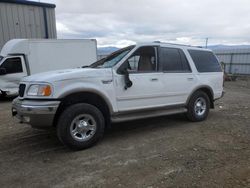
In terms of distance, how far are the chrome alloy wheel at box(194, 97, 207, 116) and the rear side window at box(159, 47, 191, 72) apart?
87 cm

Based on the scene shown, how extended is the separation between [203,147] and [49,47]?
8565mm

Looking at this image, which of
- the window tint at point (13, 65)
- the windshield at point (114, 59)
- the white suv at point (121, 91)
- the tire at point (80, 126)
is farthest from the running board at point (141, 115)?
the window tint at point (13, 65)

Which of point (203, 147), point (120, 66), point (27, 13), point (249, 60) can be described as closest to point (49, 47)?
point (27, 13)

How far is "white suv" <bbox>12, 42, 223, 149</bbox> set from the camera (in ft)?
14.0

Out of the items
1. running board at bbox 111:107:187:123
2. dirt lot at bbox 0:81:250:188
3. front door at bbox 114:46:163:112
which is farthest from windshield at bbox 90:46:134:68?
dirt lot at bbox 0:81:250:188

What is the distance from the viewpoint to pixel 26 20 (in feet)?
44.4

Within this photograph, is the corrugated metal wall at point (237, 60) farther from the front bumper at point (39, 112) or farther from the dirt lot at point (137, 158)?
the front bumper at point (39, 112)

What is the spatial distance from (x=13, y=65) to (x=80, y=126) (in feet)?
24.0

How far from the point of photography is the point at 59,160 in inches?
163

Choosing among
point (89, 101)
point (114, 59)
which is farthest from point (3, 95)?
point (89, 101)

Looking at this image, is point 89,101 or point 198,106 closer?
point 89,101

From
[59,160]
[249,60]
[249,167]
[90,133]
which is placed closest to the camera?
[249,167]

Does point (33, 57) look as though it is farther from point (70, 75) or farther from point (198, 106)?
point (198, 106)

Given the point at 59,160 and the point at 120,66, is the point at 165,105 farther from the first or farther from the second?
the point at 59,160
